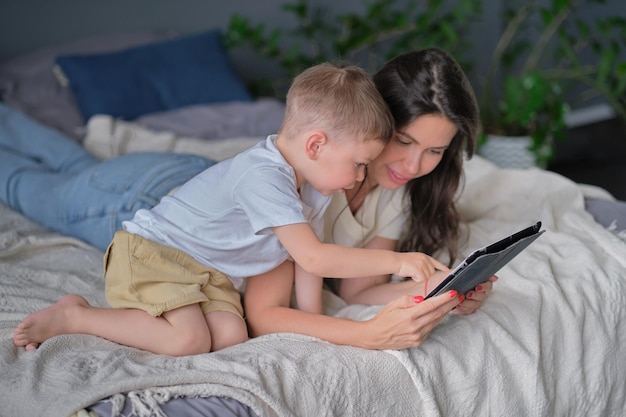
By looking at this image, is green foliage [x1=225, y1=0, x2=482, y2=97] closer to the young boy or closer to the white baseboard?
the white baseboard

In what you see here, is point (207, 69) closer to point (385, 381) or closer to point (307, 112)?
point (307, 112)

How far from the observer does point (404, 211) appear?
1.90 m

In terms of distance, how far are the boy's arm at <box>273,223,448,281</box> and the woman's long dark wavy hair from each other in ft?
1.03

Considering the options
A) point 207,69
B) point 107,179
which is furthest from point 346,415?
point 207,69

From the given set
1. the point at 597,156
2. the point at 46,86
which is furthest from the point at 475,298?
the point at 597,156

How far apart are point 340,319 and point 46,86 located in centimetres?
191

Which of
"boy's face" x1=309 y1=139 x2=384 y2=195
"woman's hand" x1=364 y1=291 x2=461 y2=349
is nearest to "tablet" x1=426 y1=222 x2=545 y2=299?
"woman's hand" x1=364 y1=291 x2=461 y2=349

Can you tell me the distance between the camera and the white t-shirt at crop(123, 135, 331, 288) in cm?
150

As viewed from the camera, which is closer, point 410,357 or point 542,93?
point 410,357

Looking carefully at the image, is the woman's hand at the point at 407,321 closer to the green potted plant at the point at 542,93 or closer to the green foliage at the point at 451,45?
the green foliage at the point at 451,45

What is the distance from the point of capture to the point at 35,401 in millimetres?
1311

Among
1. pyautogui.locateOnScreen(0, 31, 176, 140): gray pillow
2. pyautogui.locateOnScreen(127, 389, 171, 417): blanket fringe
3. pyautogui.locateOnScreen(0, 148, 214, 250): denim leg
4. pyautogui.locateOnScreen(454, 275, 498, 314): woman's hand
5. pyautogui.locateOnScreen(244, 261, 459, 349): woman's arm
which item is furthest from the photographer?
pyautogui.locateOnScreen(0, 31, 176, 140): gray pillow

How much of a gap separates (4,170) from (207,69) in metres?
1.14

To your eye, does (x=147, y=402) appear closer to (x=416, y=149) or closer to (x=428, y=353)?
(x=428, y=353)
